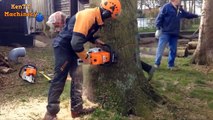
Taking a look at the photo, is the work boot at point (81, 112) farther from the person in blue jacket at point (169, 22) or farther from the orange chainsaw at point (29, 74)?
the person in blue jacket at point (169, 22)

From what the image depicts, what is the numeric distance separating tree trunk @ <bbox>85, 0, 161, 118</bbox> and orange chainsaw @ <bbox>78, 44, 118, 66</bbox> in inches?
5.2

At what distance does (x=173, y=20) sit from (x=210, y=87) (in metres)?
1.99

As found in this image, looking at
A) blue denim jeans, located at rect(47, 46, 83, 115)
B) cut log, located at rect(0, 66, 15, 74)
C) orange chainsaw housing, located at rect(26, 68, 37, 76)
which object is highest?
blue denim jeans, located at rect(47, 46, 83, 115)

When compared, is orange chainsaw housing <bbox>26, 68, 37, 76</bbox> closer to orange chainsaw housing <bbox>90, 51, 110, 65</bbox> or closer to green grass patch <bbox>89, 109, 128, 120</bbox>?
green grass patch <bbox>89, 109, 128, 120</bbox>

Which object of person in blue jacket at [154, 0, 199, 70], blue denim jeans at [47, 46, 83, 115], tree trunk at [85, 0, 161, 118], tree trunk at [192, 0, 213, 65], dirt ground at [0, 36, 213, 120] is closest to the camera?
blue denim jeans at [47, 46, 83, 115]

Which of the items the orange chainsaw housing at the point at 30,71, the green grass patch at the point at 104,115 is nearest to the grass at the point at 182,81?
the green grass patch at the point at 104,115

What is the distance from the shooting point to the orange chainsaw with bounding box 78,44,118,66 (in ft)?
13.8

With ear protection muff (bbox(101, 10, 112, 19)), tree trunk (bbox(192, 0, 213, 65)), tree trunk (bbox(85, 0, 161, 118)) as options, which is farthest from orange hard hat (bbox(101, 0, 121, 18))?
tree trunk (bbox(192, 0, 213, 65))

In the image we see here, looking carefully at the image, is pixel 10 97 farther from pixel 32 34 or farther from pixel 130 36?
pixel 32 34

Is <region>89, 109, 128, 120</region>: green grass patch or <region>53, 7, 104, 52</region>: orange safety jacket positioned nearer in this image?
<region>53, 7, 104, 52</region>: orange safety jacket

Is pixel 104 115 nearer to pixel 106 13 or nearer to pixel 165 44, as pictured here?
pixel 106 13

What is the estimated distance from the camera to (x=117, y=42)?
178 inches

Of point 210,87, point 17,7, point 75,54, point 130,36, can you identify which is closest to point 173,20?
point 210,87

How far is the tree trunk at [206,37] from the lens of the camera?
8.49 meters
